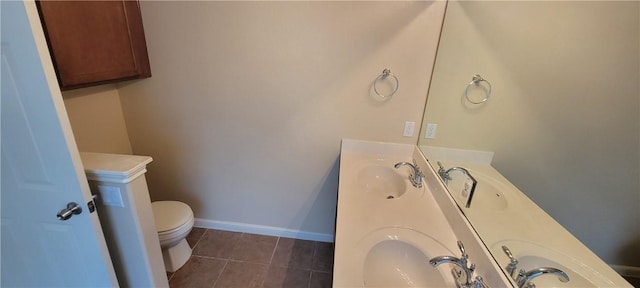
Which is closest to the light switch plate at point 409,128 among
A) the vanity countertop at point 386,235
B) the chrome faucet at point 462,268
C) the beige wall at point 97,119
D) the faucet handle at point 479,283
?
the vanity countertop at point 386,235

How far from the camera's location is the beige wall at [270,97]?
5.12 feet

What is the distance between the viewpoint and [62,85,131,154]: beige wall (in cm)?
155

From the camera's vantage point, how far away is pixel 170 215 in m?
1.73

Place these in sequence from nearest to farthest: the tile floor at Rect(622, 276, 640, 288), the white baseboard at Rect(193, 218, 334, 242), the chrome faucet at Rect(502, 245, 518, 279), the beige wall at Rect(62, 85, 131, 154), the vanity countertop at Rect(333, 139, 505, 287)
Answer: the tile floor at Rect(622, 276, 640, 288), the chrome faucet at Rect(502, 245, 518, 279), the vanity countertop at Rect(333, 139, 505, 287), the beige wall at Rect(62, 85, 131, 154), the white baseboard at Rect(193, 218, 334, 242)

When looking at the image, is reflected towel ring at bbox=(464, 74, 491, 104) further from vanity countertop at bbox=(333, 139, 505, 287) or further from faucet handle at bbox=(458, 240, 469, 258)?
faucet handle at bbox=(458, 240, 469, 258)

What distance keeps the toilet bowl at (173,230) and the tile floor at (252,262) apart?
72 millimetres

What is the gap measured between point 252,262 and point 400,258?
1277 millimetres

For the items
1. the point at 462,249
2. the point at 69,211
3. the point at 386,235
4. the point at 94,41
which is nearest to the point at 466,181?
the point at 462,249

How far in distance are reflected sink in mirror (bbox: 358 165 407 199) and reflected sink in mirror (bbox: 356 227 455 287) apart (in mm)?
550

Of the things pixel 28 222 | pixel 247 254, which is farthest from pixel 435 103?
pixel 28 222

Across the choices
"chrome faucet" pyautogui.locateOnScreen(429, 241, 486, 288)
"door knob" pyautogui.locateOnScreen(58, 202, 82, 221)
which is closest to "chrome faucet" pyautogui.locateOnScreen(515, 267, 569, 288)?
"chrome faucet" pyautogui.locateOnScreen(429, 241, 486, 288)

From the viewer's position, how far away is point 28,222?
3.52 ft

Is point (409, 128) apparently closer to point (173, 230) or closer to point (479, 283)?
point (479, 283)

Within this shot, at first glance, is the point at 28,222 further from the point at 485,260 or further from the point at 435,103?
the point at 435,103
